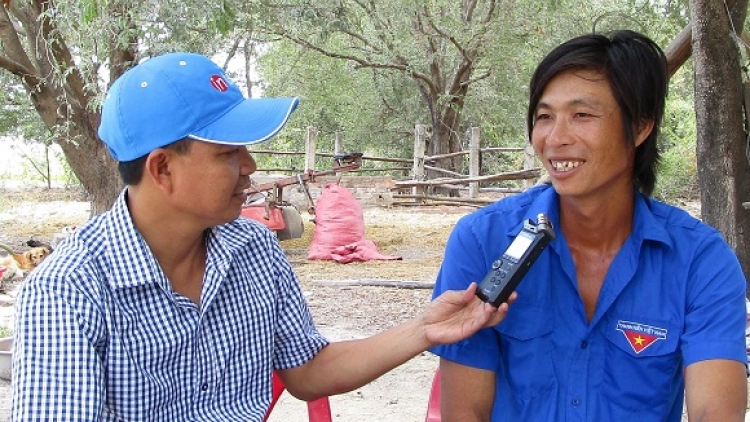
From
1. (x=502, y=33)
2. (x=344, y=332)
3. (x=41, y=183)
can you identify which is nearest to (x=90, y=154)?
(x=344, y=332)

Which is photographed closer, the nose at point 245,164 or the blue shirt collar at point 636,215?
the nose at point 245,164

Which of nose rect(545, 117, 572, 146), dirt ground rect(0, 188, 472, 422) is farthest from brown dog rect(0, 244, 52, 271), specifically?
nose rect(545, 117, 572, 146)

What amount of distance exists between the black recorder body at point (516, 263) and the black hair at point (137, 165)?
0.67 metres

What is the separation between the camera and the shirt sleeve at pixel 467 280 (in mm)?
1921

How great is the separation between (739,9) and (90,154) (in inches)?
262

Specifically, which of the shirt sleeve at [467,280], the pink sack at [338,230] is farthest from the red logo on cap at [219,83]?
the pink sack at [338,230]

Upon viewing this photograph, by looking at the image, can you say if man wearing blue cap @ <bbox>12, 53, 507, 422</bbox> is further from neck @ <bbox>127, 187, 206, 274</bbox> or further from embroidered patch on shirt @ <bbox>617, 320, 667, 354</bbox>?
embroidered patch on shirt @ <bbox>617, 320, 667, 354</bbox>

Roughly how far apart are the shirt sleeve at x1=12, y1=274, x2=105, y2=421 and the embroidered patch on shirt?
1.12 metres

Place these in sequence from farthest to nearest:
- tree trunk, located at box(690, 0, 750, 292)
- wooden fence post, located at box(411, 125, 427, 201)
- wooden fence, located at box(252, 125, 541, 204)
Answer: wooden fence post, located at box(411, 125, 427, 201), wooden fence, located at box(252, 125, 541, 204), tree trunk, located at box(690, 0, 750, 292)

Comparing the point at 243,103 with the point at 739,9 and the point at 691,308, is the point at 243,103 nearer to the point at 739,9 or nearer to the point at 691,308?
the point at 691,308

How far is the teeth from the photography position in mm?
1880

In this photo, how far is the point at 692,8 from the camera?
4402 mm

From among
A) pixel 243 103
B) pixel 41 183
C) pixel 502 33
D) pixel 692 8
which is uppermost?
pixel 502 33

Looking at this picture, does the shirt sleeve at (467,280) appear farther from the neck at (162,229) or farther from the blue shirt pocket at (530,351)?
the neck at (162,229)
